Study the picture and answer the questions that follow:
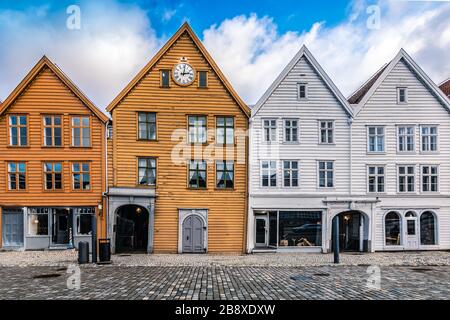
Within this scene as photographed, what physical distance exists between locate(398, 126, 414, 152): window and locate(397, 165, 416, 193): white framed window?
983 millimetres

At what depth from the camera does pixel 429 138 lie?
16359 millimetres

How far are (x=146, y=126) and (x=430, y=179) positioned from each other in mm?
15557

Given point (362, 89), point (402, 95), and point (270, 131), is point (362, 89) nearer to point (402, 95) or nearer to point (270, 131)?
point (402, 95)

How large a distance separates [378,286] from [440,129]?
1203 centimetres

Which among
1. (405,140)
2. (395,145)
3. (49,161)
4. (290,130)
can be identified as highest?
(290,130)

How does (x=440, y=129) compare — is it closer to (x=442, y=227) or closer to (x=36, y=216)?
(x=442, y=227)

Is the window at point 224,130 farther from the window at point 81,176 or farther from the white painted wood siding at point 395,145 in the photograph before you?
the window at point 81,176

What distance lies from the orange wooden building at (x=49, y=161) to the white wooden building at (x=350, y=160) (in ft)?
27.6

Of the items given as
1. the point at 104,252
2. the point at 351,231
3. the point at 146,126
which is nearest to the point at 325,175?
the point at 351,231

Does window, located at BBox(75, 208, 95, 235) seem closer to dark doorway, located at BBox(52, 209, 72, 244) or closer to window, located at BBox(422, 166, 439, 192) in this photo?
dark doorway, located at BBox(52, 209, 72, 244)

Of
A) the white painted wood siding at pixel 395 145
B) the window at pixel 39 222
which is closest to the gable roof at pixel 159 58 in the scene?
the window at pixel 39 222

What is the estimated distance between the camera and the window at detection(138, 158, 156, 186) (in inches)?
618

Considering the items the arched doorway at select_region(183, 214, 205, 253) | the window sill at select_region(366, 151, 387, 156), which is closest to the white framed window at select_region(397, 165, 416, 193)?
the window sill at select_region(366, 151, 387, 156)

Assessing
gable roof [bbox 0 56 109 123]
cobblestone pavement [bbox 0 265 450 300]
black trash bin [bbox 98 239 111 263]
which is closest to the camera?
cobblestone pavement [bbox 0 265 450 300]
